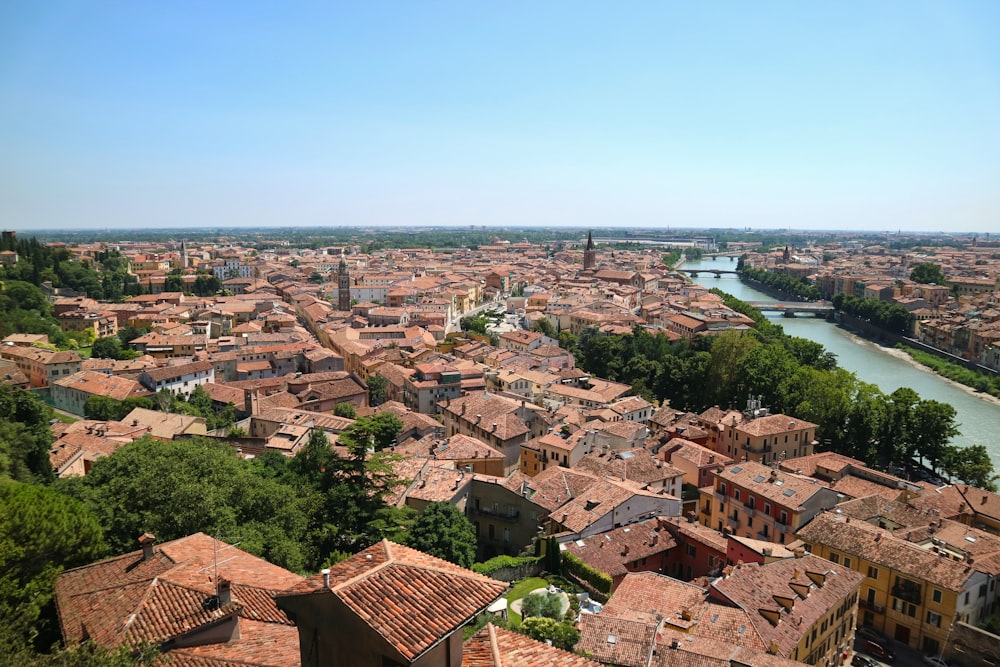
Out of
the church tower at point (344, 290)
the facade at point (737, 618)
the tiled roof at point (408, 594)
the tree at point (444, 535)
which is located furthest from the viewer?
the church tower at point (344, 290)

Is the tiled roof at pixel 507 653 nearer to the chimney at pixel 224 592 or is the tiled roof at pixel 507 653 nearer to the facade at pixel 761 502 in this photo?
the chimney at pixel 224 592

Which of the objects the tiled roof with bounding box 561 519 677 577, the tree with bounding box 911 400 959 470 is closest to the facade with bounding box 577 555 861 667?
the tiled roof with bounding box 561 519 677 577

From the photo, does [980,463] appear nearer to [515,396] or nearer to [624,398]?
[624,398]

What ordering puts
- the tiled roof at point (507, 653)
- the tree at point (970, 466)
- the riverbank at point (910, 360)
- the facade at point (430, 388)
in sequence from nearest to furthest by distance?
the tiled roof at point (507, 653) → the tree at point (970, 466) → the facade at point (430, 388) → the riverbank at point (910, 360)

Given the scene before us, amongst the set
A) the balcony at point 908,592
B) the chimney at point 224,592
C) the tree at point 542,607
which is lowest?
the balcony at point 908,592

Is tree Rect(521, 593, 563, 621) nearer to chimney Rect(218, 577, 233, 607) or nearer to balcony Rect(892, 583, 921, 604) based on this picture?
chimney Rect(218, 577, 233, 607)

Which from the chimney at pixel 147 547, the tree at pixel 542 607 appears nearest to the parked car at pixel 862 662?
the tree at pixel 542 607
